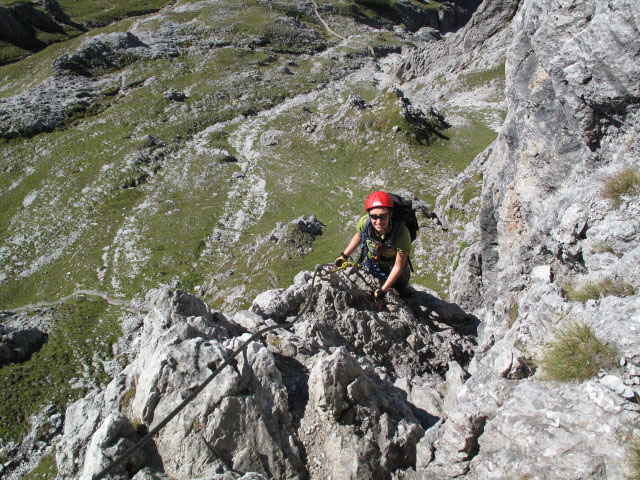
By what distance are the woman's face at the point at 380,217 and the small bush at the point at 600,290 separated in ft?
16.3

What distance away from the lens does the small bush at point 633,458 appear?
4.52m

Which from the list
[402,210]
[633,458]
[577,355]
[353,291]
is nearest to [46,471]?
[353,291]

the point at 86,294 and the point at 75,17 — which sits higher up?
the point at 75,17

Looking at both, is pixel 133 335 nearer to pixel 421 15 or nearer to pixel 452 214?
pixel 452 214

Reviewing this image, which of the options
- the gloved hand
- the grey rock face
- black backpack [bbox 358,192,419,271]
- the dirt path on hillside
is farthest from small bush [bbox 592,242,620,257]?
the grey rock face

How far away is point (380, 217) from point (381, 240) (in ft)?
5.19

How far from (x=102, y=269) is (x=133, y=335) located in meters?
15.0

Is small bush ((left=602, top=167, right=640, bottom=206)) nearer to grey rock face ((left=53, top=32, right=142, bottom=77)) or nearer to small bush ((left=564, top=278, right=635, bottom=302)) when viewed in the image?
small bush ((left=564, top=278, right=635, bottom=302))

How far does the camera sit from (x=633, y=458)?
4.63 metres

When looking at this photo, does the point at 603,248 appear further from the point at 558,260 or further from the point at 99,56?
the point at 99,56

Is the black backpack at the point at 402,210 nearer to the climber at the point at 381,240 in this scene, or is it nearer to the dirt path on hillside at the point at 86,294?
the climber at the point at 381,240

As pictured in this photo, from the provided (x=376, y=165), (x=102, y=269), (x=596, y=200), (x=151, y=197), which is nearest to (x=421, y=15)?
(x=376, y=165)

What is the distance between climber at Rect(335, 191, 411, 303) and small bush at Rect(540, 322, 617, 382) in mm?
5404

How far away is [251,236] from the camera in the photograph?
144ft
